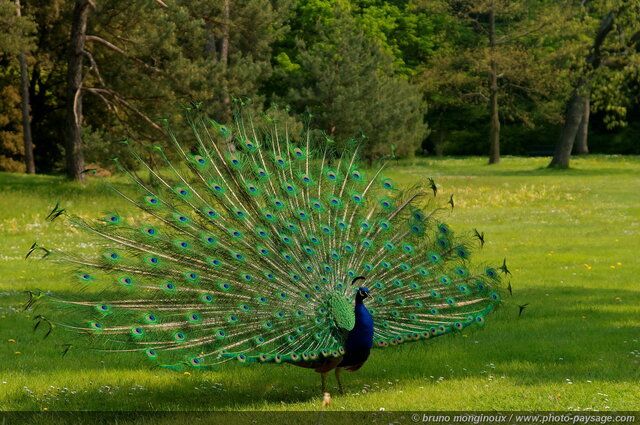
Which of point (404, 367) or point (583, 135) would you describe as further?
point (583, 135)

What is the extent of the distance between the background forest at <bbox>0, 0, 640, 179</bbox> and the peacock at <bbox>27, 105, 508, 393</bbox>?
8.52 metres

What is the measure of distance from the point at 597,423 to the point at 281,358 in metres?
2.36

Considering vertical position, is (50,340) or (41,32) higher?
(41,32)

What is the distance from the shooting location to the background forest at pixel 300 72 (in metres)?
26.2

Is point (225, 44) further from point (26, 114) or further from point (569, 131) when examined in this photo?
point (569, 131)

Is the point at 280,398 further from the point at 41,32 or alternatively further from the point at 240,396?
the point at 41,32

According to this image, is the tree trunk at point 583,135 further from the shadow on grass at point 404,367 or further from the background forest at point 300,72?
the shadow on grass at point 404,367

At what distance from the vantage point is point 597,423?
19.3 feet

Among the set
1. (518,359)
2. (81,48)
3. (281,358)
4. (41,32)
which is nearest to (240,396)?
(281,358)

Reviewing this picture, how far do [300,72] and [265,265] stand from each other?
36.6 m

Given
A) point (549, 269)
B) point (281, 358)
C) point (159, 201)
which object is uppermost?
point (159, 201)

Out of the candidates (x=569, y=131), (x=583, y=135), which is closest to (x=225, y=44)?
(x=569, y=131)

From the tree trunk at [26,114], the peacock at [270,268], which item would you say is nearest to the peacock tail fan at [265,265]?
the peacock at [270,268]

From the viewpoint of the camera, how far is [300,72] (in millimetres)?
42562
